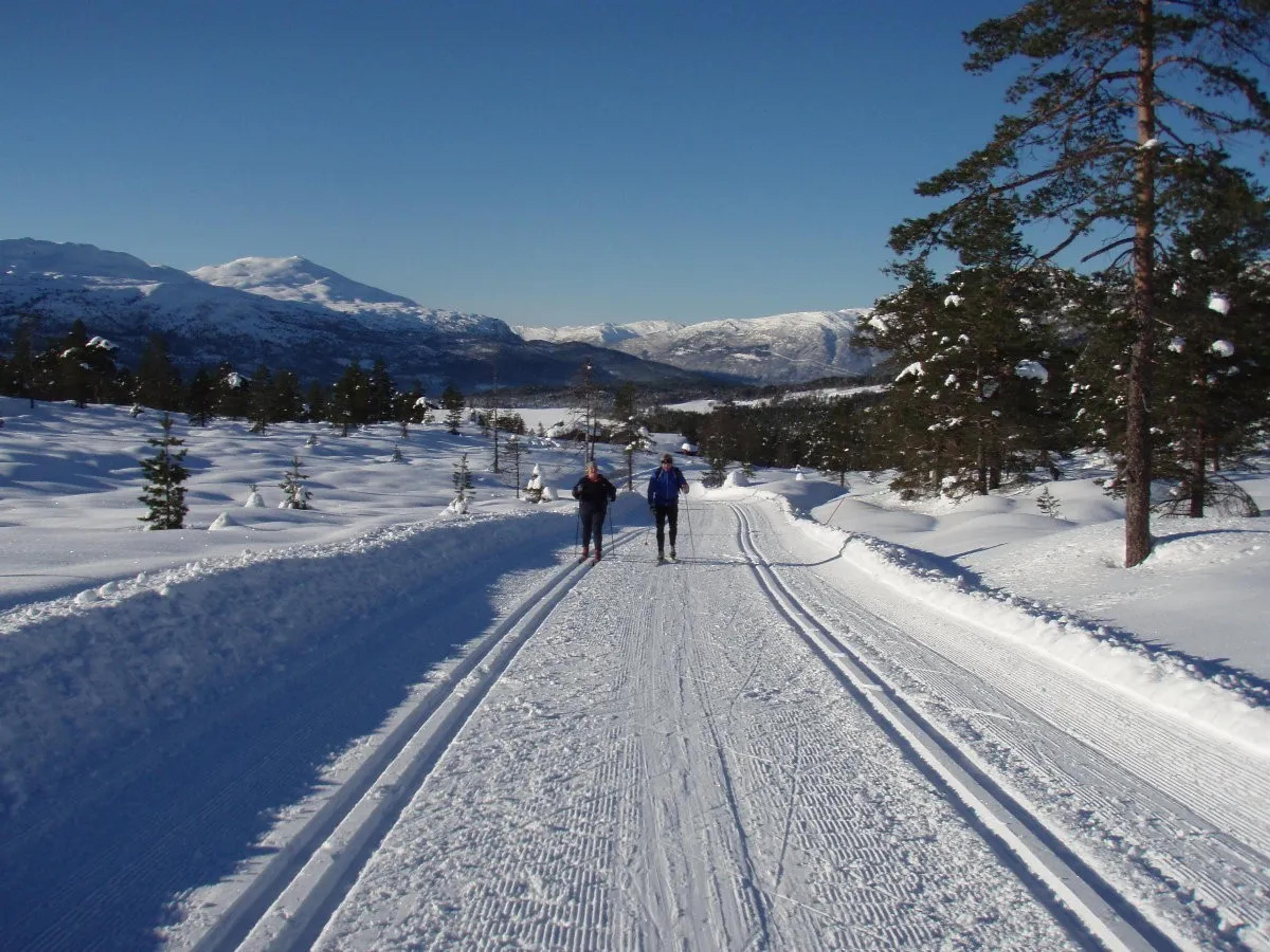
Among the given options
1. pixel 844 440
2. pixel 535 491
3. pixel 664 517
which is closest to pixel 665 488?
pixel 664 517

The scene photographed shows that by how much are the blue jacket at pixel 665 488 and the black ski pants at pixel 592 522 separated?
3.14 ft

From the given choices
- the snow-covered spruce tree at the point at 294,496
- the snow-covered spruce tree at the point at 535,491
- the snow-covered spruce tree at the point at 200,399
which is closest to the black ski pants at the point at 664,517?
the snow-covered spruce tree at the point at 294,496

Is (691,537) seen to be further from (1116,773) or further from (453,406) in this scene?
(453,406)

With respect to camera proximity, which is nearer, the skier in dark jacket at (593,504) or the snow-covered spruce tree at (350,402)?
the skier in dark jacket at (593,504)

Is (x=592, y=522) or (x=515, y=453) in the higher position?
(x=592, y=522)

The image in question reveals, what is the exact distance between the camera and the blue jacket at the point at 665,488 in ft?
49.8

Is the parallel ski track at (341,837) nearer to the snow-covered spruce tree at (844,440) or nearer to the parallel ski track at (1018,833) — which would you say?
the parallel ski track at (1018,833)

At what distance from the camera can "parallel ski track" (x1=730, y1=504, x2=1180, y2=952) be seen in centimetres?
329

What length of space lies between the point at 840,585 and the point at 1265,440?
2062 centimetres

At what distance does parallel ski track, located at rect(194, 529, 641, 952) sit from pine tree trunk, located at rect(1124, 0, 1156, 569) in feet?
34.1

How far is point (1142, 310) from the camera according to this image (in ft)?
Answer: 38.5

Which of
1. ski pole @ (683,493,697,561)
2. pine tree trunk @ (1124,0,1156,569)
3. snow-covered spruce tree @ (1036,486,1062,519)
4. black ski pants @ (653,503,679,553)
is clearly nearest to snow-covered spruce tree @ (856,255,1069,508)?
snow-covered spruce tree @ (1036,486,1062,519)

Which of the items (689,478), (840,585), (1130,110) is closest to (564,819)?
(840,585)

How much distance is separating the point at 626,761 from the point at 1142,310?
1082 centimetres
